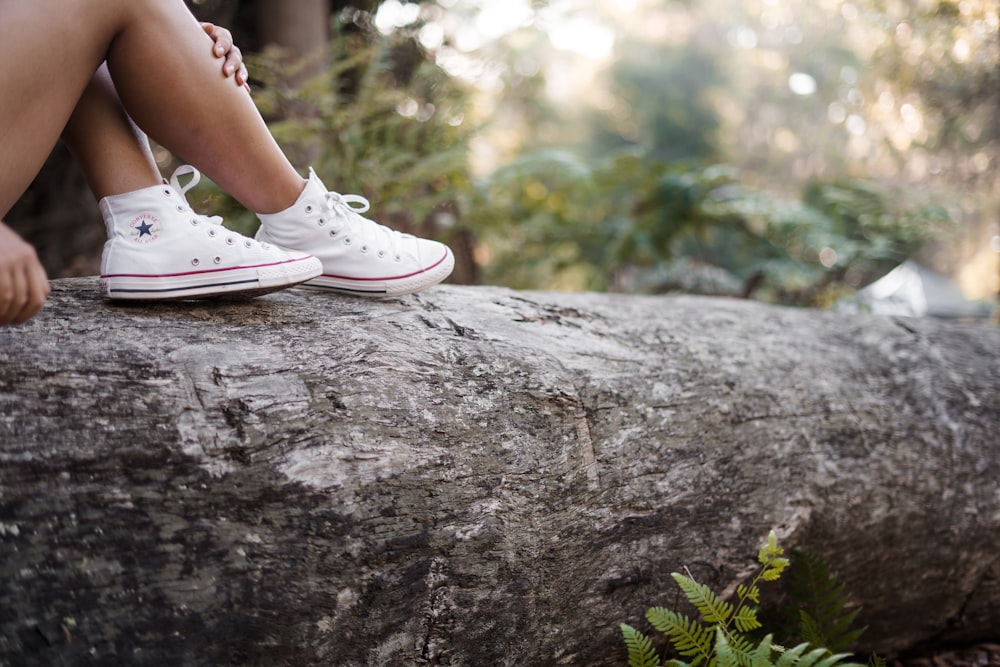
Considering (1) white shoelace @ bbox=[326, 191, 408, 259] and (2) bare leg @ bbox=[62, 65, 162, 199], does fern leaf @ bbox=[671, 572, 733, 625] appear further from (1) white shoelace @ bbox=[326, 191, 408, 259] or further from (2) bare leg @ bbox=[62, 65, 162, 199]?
(2) bare leg @ bbox=[62, 65, 162, 199]

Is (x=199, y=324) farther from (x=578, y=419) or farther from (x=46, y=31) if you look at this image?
(x=578, y=419)

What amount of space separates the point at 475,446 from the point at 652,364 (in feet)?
2.09

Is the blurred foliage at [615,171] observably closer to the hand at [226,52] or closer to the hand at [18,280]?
the hand at [226,52]

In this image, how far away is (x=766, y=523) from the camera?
181 centimetres

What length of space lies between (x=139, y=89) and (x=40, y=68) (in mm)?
218

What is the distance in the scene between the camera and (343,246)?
1.78 m

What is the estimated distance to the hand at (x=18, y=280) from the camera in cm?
107

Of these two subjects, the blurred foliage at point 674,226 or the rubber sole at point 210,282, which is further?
the blurred foliage at point 674,226

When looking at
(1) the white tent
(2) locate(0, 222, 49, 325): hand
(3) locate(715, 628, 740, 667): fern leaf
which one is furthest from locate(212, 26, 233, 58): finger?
(1) the white tent

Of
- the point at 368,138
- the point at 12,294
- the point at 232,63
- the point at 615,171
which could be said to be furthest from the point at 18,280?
the point at 615,171

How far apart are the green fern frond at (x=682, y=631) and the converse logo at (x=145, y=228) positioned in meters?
1.37

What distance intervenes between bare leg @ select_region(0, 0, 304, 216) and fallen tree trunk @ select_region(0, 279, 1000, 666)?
0.30m

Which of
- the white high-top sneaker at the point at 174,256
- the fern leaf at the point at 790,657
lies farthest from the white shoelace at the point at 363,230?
the fern leaf at the point at 790,657

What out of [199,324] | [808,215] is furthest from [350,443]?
[808,215]
